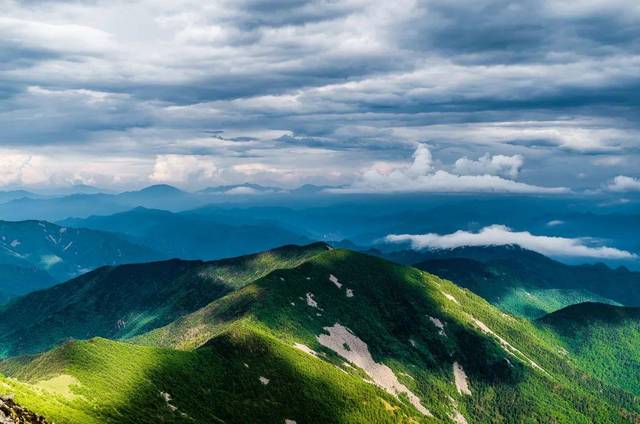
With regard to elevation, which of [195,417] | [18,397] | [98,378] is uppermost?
[18,397]

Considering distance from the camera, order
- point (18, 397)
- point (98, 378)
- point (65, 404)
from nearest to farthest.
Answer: point (18, 397) → point (65, 404) → point (98, 378)

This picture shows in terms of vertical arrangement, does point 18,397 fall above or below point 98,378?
above

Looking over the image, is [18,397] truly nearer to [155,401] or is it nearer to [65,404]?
[65,404]

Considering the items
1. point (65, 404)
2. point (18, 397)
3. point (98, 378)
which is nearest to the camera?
point (18, 397)

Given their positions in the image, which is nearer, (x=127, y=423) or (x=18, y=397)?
(x=18, y=397)

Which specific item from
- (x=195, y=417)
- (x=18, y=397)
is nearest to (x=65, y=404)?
(x=18, y=397)

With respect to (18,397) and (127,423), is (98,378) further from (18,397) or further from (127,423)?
(18,397)

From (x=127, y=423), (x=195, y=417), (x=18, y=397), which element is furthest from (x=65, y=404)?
(x=195, y=417)
